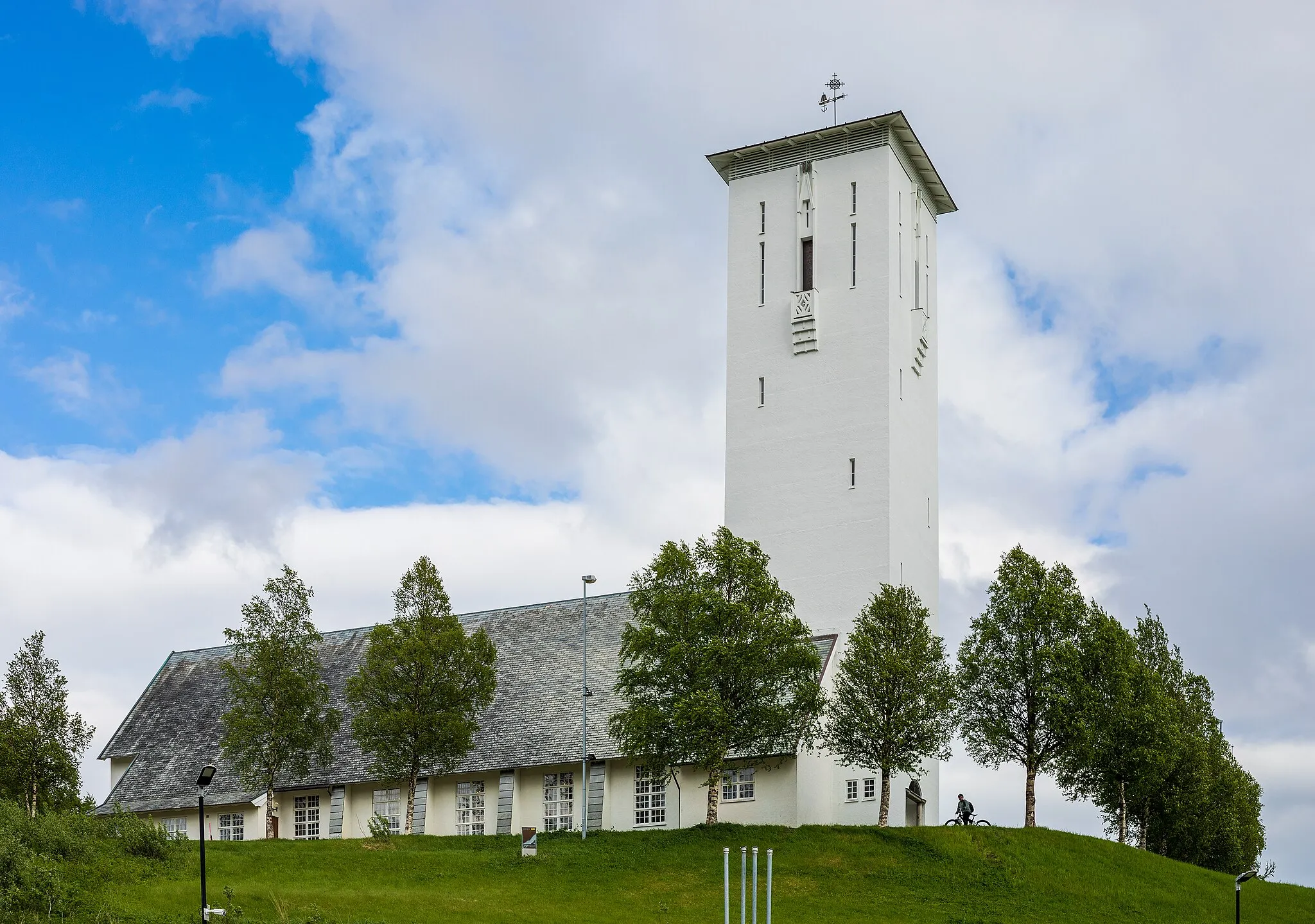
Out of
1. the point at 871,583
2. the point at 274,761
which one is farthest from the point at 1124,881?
the point at 274,761

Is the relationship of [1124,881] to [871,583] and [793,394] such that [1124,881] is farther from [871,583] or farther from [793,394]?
[793,394]

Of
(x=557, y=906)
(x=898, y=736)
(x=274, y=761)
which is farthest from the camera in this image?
(x=274, y=761)

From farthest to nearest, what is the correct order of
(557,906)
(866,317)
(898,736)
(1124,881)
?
(866,317), (898,736), (1124,881), (557,906)

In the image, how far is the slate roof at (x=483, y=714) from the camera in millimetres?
63188

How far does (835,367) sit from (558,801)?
20.7 metres

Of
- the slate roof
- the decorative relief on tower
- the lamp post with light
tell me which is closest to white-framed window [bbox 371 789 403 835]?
the slate roof

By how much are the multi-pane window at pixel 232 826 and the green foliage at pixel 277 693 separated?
503 centimetres

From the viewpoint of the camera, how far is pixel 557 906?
155 feet

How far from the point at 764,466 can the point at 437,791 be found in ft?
60.5

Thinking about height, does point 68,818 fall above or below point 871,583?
below

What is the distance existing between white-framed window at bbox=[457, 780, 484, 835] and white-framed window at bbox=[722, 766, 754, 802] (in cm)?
985

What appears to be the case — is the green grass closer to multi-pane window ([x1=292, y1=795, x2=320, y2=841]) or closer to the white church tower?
multi-pane window ([x1=292, y1=795, x2=320, y2=841])

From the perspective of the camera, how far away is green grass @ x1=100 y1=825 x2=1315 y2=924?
46125 mm

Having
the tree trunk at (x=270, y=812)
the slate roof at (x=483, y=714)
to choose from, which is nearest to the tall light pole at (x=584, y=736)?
the slate roof at (x=483, y=714)
